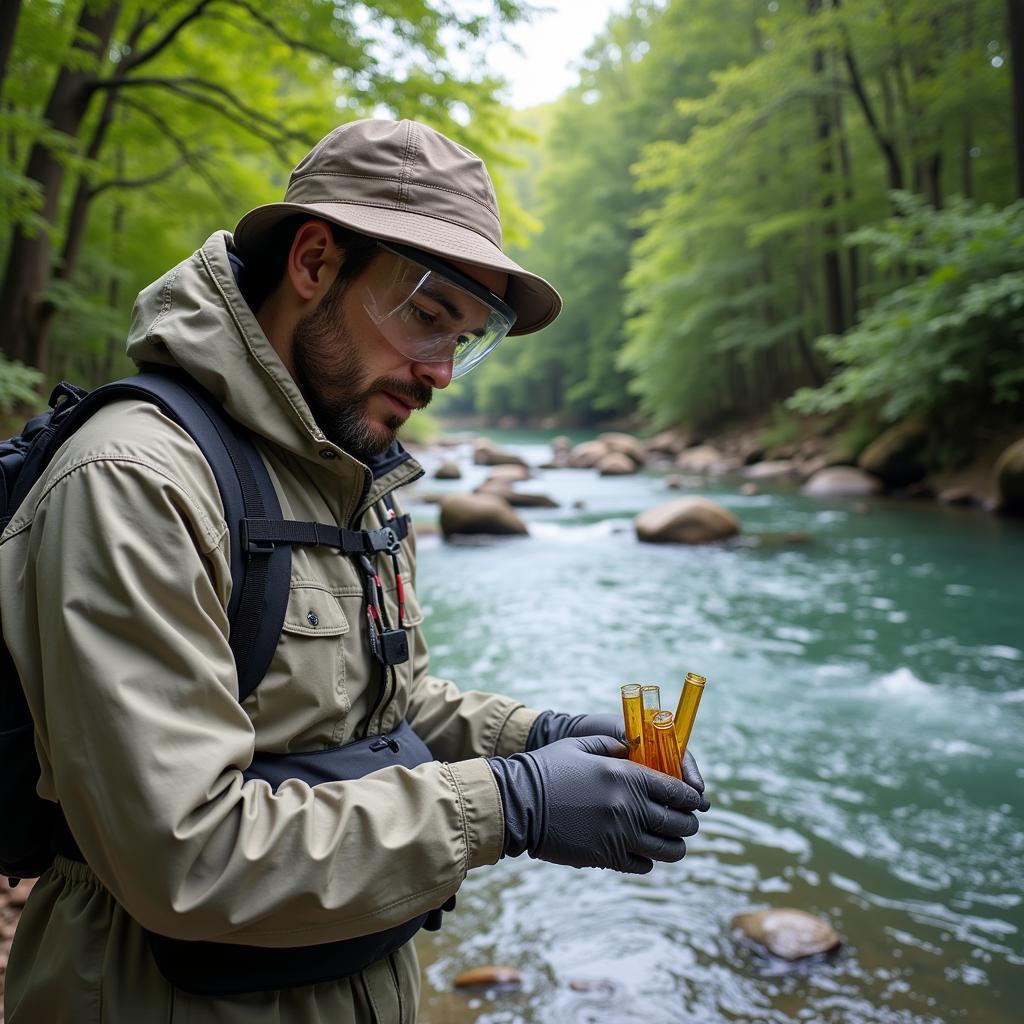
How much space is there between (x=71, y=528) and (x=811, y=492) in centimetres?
1555

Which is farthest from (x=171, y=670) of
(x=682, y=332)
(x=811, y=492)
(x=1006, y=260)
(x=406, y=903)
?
(x=682, y=332)

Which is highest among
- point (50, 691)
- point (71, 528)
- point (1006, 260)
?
point (1006, 260)

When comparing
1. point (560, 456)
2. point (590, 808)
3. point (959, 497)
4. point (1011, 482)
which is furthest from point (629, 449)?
point (590, 808)

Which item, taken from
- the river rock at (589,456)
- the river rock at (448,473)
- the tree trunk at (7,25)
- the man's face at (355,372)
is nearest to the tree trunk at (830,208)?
the river rock at (589,456)

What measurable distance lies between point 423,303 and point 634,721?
2.85 feet

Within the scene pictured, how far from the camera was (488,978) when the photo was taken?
2.88m

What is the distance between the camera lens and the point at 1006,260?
11.2 metres

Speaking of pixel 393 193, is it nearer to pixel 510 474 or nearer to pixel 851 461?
pixel 851 461

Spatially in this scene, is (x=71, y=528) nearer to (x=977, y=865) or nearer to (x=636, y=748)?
(x=636, y=748)

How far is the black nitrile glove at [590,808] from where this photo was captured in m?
1.23

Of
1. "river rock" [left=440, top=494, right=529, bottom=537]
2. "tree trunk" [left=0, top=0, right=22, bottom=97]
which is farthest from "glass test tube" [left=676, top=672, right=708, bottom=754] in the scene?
"river rock" [left=440, top=494, right=529, bottom=537]

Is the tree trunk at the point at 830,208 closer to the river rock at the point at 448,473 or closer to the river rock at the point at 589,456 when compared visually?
the river rock at the point at 589,456

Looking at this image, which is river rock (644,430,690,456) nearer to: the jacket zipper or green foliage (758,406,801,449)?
green foliage (758,406,801,449)

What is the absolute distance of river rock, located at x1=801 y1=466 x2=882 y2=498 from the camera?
1470cm
